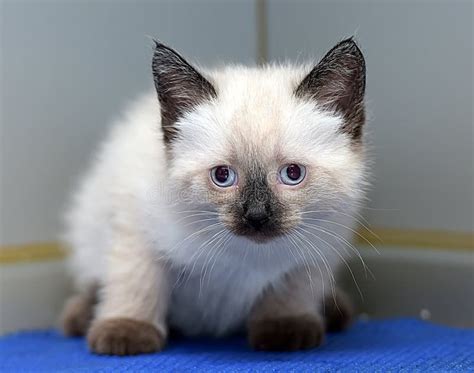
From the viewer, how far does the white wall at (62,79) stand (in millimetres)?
2131

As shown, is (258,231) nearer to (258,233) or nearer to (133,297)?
(258,233)

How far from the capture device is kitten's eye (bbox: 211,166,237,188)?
150cm

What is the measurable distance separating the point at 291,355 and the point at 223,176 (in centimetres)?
44

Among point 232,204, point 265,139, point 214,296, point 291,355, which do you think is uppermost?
point 265,139

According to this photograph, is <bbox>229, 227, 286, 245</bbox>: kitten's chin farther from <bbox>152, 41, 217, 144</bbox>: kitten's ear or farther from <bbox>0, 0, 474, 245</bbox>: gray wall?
<bbox>0, 0, 474, 245</bbox>: gray wall

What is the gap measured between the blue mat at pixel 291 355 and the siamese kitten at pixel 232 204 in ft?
0.19

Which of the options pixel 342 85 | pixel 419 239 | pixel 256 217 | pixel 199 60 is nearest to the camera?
pixel 256 217

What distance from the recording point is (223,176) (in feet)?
4.95

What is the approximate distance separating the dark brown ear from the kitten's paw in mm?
459

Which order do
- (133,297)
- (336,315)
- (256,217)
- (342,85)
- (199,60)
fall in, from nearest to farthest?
(256,217) → (342,85) → (133,297) → (336,315) → (199,60)

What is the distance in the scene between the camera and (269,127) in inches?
58.8

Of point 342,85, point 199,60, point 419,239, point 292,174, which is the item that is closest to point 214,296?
point 292,174

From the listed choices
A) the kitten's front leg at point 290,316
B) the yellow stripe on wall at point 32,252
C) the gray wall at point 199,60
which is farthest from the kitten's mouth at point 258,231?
the yellow stripe on wall at point 32,252

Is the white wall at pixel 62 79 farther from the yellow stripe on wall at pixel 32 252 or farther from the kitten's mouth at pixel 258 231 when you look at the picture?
the kitten's mouth at pixel 258 231
